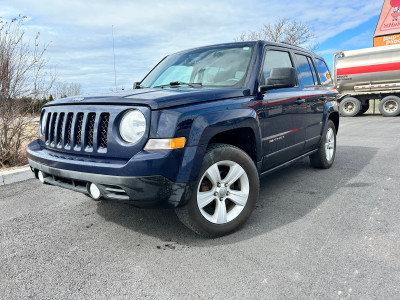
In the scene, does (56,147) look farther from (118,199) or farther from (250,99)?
(250,99)

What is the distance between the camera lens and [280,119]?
11.4ft

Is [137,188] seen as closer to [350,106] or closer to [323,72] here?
[323,72]

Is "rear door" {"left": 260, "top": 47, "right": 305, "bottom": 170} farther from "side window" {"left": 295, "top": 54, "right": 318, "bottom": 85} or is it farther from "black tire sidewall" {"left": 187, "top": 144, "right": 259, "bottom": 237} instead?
"black tire sidewall" {"left": 187, "top": 144, "right": 259, "bottom": 237}

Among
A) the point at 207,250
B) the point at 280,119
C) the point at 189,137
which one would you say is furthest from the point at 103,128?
the point at 280,119

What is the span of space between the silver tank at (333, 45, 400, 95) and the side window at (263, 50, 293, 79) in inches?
518

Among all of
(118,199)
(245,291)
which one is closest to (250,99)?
(118,199)

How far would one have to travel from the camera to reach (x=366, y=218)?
306 cm

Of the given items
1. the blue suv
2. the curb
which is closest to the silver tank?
the blue suv

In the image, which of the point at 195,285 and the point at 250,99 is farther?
the point at 250,99

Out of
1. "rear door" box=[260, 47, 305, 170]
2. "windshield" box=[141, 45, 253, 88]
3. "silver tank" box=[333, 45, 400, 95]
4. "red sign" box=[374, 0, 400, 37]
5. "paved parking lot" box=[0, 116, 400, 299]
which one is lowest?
"paved parking lot" box=[0, 116, 400, 299]

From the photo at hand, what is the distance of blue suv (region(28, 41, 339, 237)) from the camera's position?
2.29 metres

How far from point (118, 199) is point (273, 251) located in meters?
1.28

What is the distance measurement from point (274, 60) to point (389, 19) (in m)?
32.9

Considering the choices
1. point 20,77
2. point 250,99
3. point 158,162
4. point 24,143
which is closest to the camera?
point 158,162
